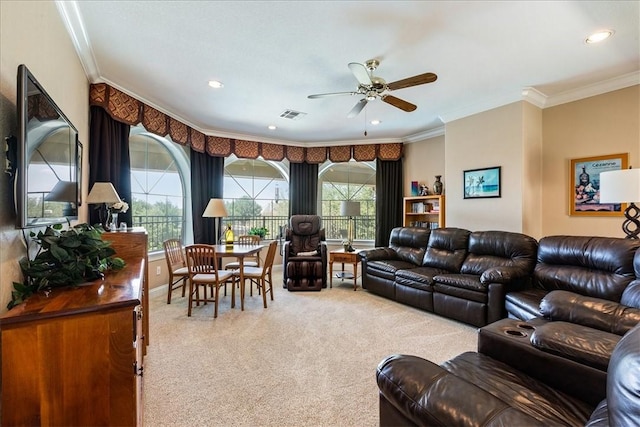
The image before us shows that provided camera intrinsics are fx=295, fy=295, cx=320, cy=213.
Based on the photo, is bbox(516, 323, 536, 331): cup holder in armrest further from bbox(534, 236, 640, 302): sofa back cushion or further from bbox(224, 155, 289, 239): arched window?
bbox(224, 155, 289, 239): arched window

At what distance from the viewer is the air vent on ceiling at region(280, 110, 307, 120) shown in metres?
4.56

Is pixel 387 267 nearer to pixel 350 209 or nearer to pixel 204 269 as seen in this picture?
pixel 350 209

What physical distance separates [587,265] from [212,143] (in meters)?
5.56

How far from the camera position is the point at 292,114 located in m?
4.65

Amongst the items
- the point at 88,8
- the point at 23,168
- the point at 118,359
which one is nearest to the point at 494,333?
the point at 118,359

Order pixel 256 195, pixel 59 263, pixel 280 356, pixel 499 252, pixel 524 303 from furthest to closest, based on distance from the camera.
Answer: pixel 256 195
pixel 499 252
pixel 524 303
pixel 280 356
pixel 59 263

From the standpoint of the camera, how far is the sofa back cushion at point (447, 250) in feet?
12.9

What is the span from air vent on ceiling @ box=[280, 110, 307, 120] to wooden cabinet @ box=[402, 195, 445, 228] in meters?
2.47

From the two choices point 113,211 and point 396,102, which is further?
point 396,102

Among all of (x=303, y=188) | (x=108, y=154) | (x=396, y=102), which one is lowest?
(x=303, y=188)

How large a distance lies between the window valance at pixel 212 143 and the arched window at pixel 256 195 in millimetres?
363

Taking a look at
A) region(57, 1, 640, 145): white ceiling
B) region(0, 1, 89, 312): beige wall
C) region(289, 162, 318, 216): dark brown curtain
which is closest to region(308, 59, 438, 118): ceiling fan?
region(57, 1, 640, 145): white ceiling

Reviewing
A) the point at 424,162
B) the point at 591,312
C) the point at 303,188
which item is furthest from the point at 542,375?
the point at 303,188

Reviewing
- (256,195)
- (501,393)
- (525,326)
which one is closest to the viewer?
(501,393)
